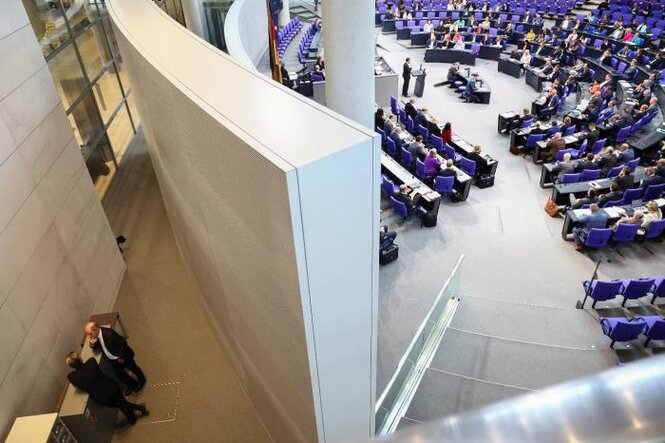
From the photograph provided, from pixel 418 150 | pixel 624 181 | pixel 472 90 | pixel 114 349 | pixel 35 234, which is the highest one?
pixel 35 234

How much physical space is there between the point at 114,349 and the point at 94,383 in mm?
533

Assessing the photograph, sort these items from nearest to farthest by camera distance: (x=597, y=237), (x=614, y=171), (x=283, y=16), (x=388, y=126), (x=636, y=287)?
(x=636, y=287) < (x=597, y=237) < (x=614, y=171) < (x=388, y=126) < (x=283, y=16)

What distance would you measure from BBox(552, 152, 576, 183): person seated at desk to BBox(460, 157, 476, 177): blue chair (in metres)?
1.80

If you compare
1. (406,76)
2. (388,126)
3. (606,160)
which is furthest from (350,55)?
(406,76)

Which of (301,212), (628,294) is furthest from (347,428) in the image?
(628,294)

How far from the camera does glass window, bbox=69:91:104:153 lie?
9.43 metres

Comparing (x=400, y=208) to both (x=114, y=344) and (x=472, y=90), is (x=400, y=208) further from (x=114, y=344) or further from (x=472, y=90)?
(x=472, y=90)

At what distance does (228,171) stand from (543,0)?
25.9m

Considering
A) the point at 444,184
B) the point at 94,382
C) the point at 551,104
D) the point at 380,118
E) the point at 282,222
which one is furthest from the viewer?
the point at 551,104

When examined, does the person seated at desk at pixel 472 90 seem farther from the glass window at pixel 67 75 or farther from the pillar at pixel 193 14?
the glass window at pixel 67 75

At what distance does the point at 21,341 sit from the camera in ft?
17.7

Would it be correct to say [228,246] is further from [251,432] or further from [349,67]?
[349,67]

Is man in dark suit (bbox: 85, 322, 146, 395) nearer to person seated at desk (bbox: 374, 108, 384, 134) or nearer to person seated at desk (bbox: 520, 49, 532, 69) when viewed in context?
person seated at desk (bbox: 374, 108, 384, 134)

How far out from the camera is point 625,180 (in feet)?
30.5
